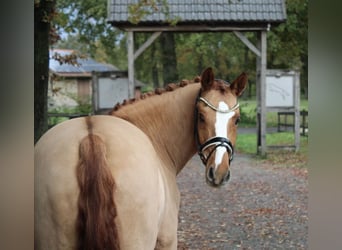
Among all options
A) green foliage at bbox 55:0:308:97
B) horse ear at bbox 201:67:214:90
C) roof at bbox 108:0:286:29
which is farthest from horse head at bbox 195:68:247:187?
green foliage at bbox 55:0:308:97

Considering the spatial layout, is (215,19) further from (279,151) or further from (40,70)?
(40,70)

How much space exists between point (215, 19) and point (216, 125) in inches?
232

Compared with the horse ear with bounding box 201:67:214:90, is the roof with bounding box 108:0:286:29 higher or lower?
higher

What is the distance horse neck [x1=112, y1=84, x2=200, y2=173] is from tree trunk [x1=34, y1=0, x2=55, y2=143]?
1.41m

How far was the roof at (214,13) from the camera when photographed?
745 cm

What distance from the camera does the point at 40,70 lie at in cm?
332

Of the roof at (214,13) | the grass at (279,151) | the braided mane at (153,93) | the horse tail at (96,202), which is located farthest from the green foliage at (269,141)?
the horse tail at (96,202)

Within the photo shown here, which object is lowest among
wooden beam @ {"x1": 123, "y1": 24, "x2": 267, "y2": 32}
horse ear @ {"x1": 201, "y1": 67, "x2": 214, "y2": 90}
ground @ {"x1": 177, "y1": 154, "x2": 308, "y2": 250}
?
ground @ {"x1": 177, "y1": 154, "x2": 308, "y2": 250}

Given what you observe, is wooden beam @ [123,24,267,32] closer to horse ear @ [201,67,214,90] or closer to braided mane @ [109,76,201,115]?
braided mane @ [109,76,201,115]

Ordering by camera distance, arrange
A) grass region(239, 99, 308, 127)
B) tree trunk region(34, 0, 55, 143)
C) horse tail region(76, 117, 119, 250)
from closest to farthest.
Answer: horse tail region(76, 117, 119, 250) < tree trunk region(34, 0, 55, 143) < grass region(239, 99, 308, 127)

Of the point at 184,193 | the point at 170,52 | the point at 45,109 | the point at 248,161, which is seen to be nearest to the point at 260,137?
the point at 248,161

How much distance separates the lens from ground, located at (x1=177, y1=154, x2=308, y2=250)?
413 centimetres

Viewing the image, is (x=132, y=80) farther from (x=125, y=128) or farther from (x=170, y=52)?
(x=125, y=128)
